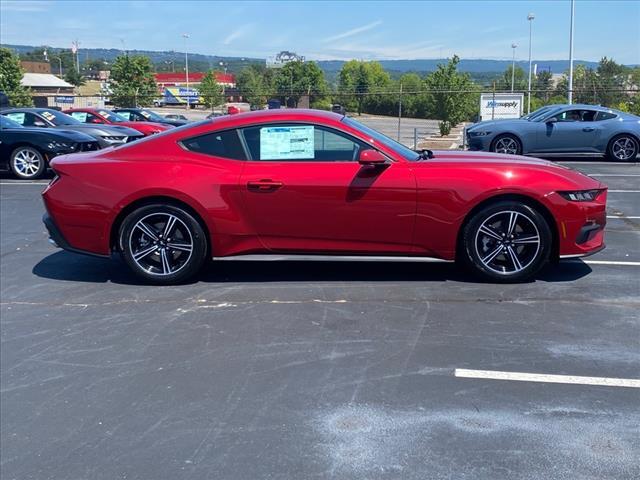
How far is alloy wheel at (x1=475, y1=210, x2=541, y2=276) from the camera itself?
5660mm

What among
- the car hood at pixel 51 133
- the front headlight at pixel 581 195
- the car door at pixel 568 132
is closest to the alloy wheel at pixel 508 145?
the car door at pixel 568 132

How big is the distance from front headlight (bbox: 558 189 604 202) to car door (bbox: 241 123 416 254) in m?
1.22

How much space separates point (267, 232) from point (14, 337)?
6.68ft

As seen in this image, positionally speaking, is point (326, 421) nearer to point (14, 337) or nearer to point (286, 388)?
point (286, 388)

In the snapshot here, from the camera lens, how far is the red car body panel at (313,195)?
18.4 feet

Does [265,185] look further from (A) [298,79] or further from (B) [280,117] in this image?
(A) [298,79]

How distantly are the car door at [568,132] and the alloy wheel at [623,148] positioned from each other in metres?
0.47

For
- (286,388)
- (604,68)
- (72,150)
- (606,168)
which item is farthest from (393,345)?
(604,68)

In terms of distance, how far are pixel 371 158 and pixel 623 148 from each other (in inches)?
496

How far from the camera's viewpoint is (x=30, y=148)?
44.8ft

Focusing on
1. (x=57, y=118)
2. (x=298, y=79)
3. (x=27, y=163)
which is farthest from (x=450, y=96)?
(x=27, y=163)

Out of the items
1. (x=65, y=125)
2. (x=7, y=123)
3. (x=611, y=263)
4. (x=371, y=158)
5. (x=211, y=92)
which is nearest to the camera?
(x=371, y=158)

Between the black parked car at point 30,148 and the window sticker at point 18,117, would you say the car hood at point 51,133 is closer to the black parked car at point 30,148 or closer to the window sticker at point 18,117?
the black parked car at point 30,148

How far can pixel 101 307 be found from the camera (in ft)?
17.9
